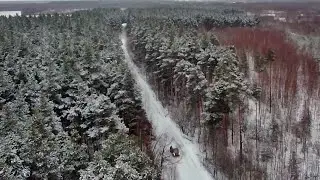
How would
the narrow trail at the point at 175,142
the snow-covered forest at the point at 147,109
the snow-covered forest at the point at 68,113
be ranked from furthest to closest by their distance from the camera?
1. the narrow trail at the point at 175,142
2. the snow-covered forest at the point at 147,109
3. the snow-covered forest at the point at 68,113

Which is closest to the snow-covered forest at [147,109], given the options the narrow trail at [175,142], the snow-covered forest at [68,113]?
the snow-covered forest at [68,113]

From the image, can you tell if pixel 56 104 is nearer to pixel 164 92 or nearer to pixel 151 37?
pixel 164 92

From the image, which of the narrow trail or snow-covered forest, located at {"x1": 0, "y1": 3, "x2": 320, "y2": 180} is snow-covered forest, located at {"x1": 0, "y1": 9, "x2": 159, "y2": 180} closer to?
snow-covered forest, located at {"x1": 0, "y1": 3, "x2": 320, "y2": 180}

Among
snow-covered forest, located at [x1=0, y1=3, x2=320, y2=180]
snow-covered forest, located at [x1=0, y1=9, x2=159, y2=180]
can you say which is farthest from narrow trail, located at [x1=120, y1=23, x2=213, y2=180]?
snow-covered forest, located at [x1=0, y1=9, x2=159, y2=180]

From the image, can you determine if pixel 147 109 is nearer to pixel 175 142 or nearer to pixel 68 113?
pixel 175 142

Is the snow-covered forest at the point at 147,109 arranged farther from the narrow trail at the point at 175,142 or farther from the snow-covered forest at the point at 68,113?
the narrow trail at the point at 175,142

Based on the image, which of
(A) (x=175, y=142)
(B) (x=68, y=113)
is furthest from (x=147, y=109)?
(B) (x=68, y=113)
